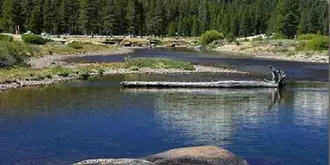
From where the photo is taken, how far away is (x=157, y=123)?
31188 mm

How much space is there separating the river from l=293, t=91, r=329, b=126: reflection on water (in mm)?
59

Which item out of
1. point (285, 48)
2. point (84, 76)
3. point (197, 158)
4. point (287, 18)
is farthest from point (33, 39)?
point (197, 158)

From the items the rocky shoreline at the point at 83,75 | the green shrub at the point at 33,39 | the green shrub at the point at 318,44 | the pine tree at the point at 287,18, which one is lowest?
the rocky shoreline at the point at 83,75

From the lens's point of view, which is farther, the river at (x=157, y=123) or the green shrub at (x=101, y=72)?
the green shrub at (x=101, y=72)

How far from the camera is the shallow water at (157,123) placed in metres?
24.6

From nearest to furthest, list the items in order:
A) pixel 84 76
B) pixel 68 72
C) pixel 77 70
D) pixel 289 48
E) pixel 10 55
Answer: pixel 84 76, pixel 68 72, pixel 77 70, pixel 10 55, pixel 289 48

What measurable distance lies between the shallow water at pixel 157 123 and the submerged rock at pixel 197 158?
3718 mm

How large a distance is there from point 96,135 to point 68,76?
94.0 ft

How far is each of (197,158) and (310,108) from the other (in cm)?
1951

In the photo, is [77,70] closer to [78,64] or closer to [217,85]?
[78,64]

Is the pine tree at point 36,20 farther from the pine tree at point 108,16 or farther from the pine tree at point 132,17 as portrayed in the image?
the pine tree at point 132,17

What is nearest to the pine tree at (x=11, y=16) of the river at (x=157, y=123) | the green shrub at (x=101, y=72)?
the green shrub at (x=101, y=72)

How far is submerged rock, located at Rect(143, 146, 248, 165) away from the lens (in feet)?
59.4

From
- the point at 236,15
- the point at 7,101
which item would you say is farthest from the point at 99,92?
the point at 236,15
